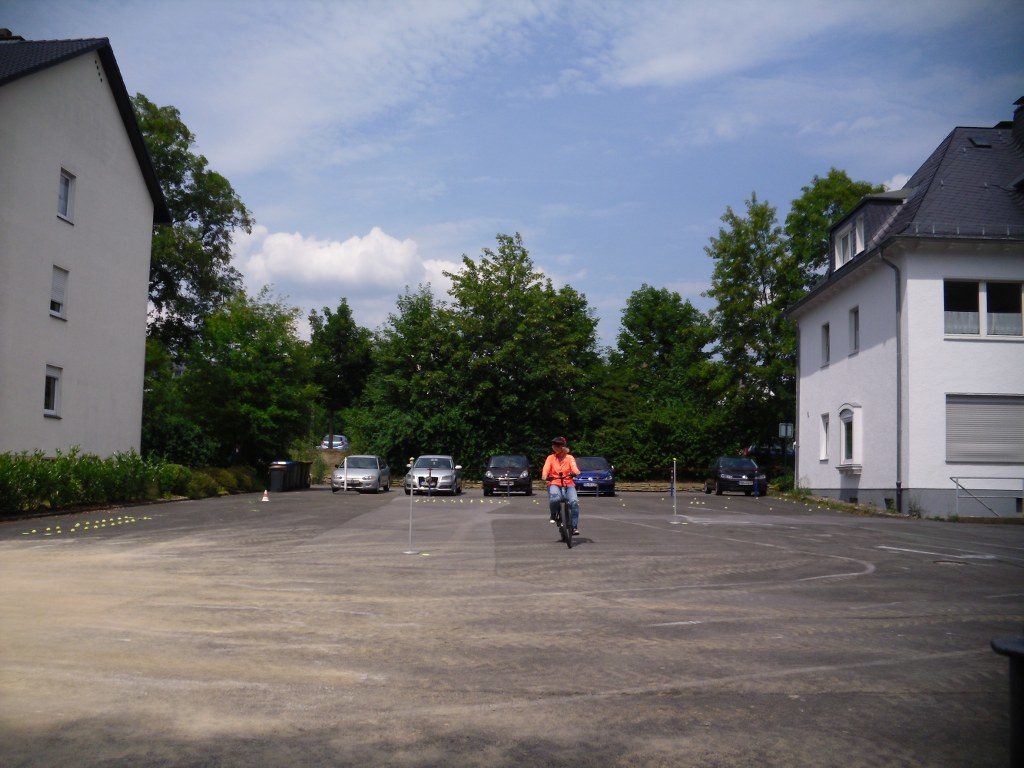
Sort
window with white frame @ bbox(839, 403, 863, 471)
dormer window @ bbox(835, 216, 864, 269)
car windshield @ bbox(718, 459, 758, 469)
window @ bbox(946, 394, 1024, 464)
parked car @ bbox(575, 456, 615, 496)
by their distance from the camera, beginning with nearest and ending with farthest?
window @ bbox(946, 394, 1024, 464)
window with white frame @ bbox(839, 403, 863, 471)
dormer window @ bbox(835, 216, 864, 269)
parked car @ bbox(575, 456, 615, 496)
car windshield @ bbox(718, 459, 758, 469)

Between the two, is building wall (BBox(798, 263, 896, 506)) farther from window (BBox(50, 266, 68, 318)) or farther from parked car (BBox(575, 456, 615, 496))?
window (BBox(50, 266, 68, 318))

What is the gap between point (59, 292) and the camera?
2884 centimetres

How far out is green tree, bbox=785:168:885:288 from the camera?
4859cm

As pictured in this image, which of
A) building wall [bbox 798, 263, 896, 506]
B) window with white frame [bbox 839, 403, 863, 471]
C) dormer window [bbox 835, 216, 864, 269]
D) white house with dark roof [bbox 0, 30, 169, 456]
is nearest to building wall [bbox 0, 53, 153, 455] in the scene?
white house with dark roof [bbox 0, 30, 169, 456]

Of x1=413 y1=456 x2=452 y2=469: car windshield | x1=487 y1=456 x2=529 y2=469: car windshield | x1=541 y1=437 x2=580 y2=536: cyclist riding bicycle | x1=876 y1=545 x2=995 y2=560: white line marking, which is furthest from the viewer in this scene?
x1=487 y1=456 x2=529 y2=469: car windshield

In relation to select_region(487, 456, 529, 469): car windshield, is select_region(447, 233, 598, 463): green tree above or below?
above

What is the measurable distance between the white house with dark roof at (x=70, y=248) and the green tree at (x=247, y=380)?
22.0ft

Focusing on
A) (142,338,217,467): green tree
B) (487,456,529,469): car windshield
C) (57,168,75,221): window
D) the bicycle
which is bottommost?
the bicycle

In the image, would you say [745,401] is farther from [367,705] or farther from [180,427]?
[367,705]

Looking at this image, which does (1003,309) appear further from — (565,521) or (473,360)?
(473,360)

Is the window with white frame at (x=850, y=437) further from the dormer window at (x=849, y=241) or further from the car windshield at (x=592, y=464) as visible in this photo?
the car windshield at (x=592, y=464)

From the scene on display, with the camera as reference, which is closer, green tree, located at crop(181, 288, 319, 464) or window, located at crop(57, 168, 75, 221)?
window, located at crop(57, 168, 75, 221)

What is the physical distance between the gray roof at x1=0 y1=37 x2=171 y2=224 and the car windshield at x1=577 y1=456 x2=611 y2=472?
18.7 m

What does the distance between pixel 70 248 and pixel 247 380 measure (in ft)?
41.0
